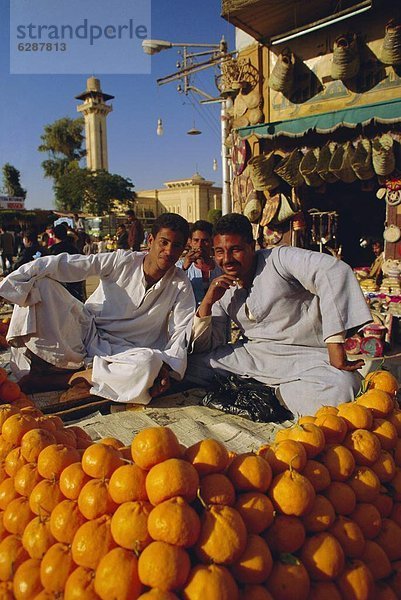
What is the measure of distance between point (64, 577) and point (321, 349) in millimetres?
1924

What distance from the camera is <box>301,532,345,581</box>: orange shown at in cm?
119

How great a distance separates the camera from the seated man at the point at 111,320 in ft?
9.32

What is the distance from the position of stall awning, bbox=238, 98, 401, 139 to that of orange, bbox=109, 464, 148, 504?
650 cm

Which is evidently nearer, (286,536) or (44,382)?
(286,536)

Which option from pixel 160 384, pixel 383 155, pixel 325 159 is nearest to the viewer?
pixel 160 384

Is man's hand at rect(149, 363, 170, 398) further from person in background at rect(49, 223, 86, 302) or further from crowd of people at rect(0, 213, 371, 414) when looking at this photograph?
person in background at rect(49, 223, 86, 302)

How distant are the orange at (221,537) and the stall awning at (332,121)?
6505 millimetres

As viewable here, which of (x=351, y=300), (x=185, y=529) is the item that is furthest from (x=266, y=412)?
(x=185, y=529)

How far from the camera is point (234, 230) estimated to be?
2518 mm

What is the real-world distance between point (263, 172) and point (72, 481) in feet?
24.8

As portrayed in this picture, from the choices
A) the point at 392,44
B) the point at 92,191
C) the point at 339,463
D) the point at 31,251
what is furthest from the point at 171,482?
the point at 92,191

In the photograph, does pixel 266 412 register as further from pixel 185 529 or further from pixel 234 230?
pixel 185 529

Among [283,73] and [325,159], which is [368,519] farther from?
[283,73]

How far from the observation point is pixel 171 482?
3.89ft
